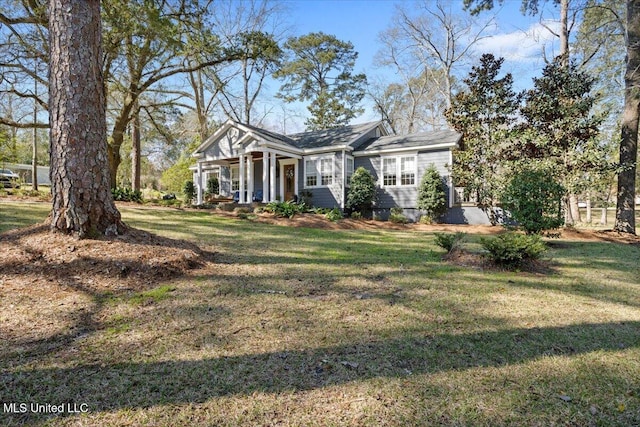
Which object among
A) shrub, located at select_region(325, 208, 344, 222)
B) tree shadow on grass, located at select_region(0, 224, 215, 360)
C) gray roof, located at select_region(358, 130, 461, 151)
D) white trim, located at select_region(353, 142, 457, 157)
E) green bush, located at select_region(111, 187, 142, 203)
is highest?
gray roof, located at select_region(358, 130, 461, 151)

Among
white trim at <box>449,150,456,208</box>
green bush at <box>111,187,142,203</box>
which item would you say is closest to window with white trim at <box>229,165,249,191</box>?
green bush at <box>111,187,142,203</box>

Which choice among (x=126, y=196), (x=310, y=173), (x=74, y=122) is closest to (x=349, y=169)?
(x=310, y=173)

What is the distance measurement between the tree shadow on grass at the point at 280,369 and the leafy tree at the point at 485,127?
1181 centimetres

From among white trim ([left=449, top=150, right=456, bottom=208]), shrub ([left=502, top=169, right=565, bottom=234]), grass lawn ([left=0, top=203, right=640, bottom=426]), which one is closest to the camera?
grass lawn ([left=0, top=203, right=640, bottom=426])

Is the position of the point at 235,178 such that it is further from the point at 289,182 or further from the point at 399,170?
the point at 399,170

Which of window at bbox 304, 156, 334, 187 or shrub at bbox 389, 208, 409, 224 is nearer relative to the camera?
shrub at bbox 389, 208, 409, 224

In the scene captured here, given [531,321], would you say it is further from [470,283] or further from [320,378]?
[320,378]

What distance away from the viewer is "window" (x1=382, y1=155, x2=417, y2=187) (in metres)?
15.8

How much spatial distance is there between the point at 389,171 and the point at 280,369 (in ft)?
48.5

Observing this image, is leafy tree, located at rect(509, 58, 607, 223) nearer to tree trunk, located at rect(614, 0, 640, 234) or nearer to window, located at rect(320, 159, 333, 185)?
tree trunk, located at rect(614, 0, 640, 234)

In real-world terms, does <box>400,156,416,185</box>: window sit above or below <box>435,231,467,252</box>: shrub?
above

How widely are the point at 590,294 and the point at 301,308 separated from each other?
3781 mm

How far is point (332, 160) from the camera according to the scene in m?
16.6

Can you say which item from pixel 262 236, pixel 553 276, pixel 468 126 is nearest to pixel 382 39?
pixel 468 126
